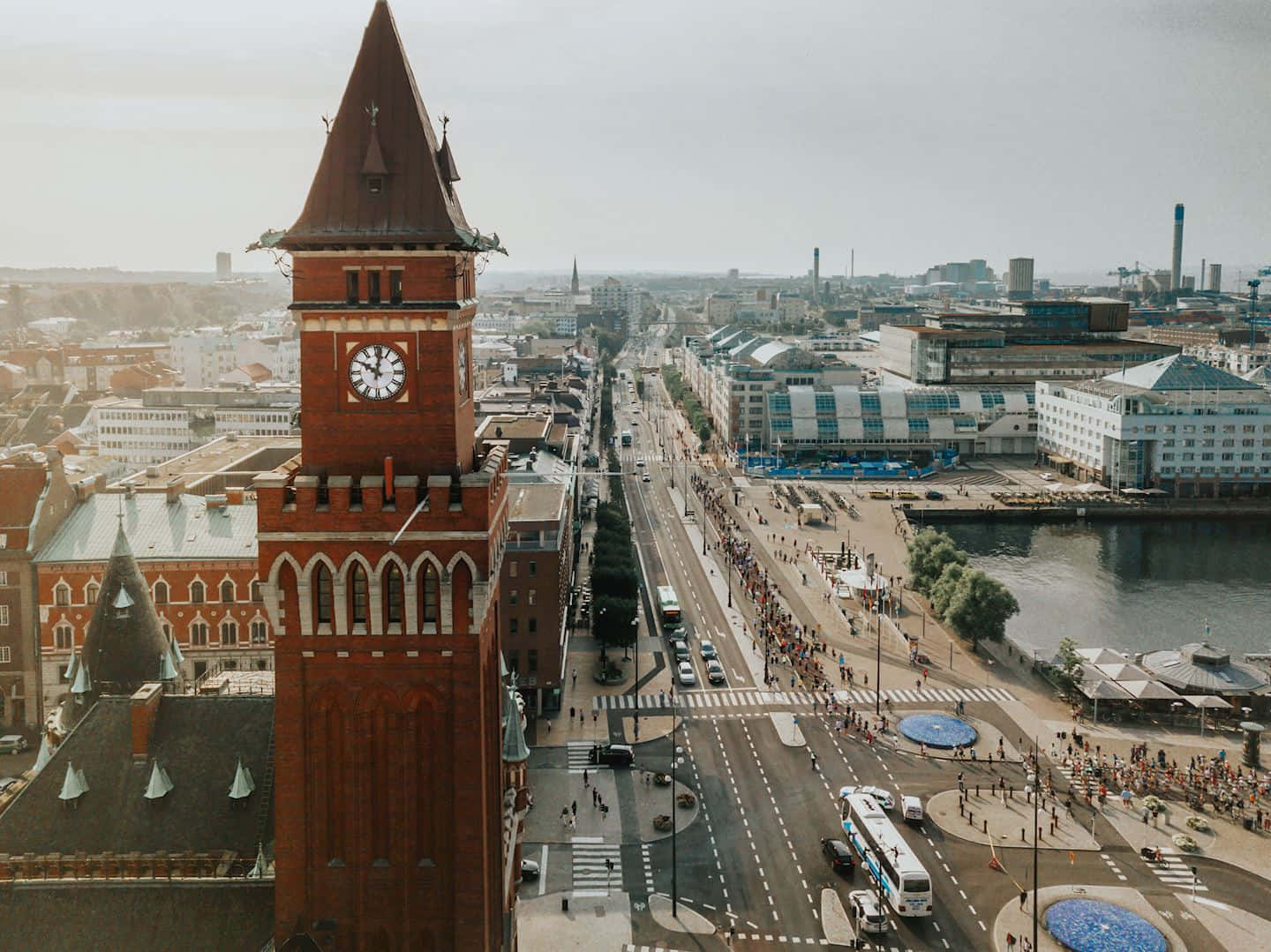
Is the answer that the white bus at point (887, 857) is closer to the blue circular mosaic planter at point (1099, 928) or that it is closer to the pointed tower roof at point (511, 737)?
the blue circular mosaic planter at point (1099, 928)

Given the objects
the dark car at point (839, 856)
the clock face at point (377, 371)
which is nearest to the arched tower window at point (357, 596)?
the clock face at point (377, 371)

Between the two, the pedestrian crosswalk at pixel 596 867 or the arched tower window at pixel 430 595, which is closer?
the arched tower window at pixel 430 595

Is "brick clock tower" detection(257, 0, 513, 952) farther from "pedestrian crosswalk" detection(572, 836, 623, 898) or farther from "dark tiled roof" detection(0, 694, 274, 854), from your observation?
"pedestrian crosswalk" detection(572, 836, 623, 898)

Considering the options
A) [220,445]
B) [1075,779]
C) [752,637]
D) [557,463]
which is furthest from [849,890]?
[220,445]

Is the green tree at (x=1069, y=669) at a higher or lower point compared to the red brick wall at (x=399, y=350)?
lower

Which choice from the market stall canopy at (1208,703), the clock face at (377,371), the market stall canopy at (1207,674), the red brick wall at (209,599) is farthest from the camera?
the market stall canopy at (1207,674)

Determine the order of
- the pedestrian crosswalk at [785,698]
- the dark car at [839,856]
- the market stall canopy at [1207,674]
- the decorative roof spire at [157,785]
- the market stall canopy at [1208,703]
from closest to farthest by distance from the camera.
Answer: the decorative roof spire at [157,785], the dark car at [839,856], the market stall canopy at [1208,703], the market stall canopy at [1207,674], the pedestrian crosswalk at [785,698]
